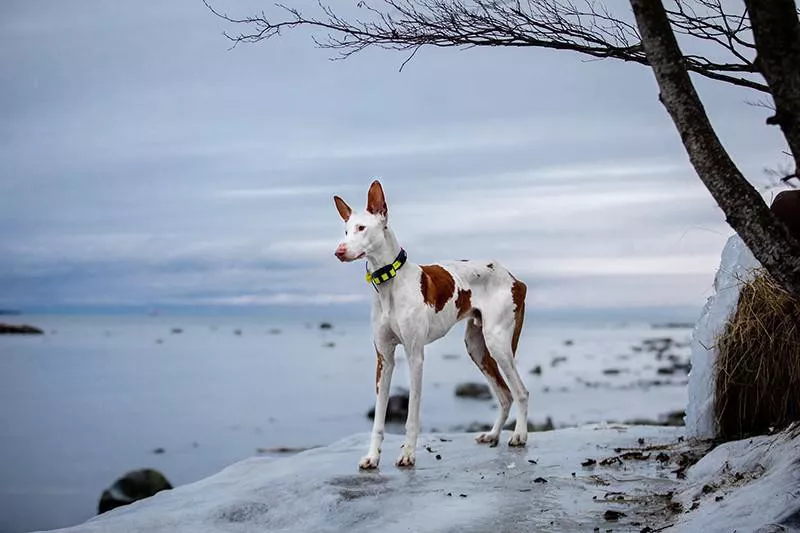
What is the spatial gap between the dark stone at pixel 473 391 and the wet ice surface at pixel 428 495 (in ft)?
51.5

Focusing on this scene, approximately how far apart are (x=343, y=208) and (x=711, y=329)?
11.4 feet

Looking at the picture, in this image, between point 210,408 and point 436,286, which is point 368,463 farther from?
point 210,408

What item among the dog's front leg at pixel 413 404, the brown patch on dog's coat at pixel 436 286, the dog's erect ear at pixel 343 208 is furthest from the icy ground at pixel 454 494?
the dog's erect ear at pixel 343 208

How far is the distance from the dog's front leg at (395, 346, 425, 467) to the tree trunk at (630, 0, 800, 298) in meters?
3.45

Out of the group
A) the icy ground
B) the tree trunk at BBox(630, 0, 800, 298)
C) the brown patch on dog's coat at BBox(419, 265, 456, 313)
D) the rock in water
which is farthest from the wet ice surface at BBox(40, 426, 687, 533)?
the rock in water

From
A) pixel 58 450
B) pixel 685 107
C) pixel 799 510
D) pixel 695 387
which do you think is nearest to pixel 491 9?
pixel 685 107

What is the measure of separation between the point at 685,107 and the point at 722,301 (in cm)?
349

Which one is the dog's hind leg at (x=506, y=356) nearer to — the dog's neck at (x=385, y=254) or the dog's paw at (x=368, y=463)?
the dog's neck at (x=385, y=254)

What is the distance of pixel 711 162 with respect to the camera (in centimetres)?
514

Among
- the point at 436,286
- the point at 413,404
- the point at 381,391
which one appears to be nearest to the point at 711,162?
the point at 436,286

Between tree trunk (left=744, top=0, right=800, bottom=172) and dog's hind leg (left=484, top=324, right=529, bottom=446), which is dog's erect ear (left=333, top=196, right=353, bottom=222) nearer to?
dog's hind leg (left=484, top=324, right=529, bottom=446)

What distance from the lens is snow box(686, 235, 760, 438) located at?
8062 millimetres

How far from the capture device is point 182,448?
19922 millimetres

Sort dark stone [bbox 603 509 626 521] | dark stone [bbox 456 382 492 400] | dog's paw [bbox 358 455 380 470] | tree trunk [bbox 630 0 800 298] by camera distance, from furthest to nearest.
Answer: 1. dark stone [bbox 456 382 492 400]
2. dog's paw [bbox 358 455 380 470]
3. dark stone [bbox 603 509 626 521]
4. tree trunk [bbox 630 0 800 298]
